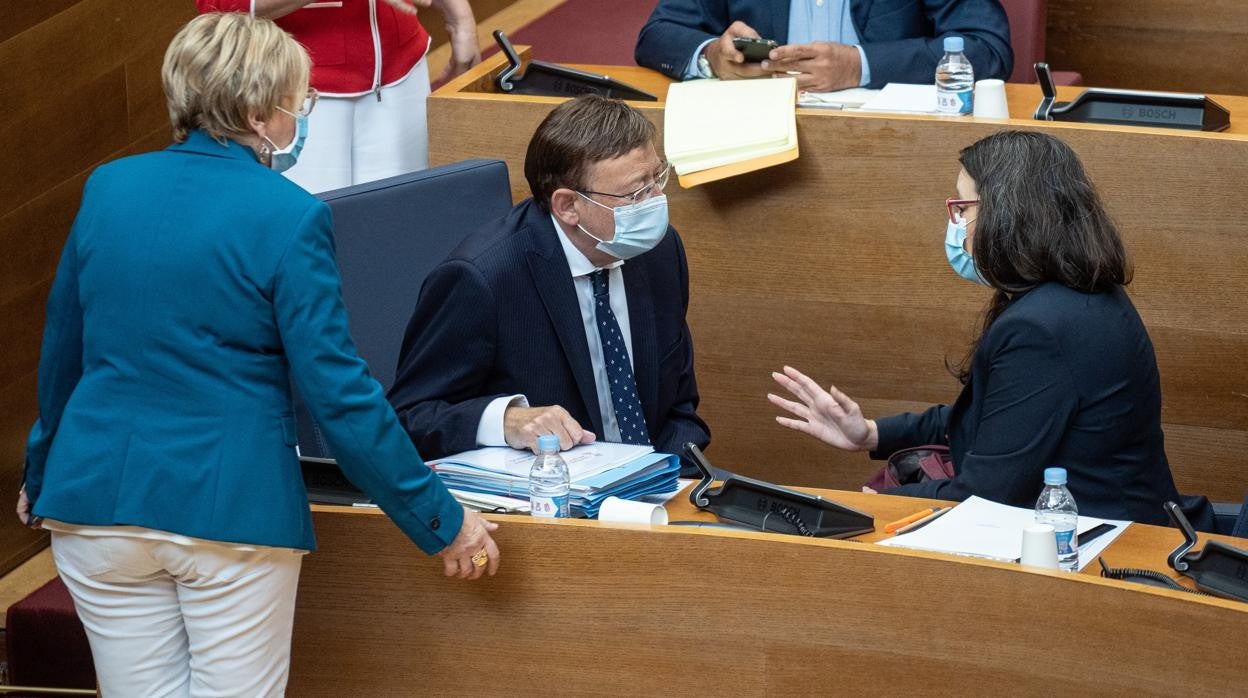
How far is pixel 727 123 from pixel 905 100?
382 mm

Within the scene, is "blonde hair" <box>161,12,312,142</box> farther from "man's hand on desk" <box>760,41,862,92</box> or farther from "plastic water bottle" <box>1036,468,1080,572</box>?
"man's hand on desk" <box>760,41,862,92</box>

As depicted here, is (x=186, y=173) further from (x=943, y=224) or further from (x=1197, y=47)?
(x=1197, y=47)

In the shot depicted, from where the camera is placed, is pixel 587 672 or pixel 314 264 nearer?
pixel 314 264

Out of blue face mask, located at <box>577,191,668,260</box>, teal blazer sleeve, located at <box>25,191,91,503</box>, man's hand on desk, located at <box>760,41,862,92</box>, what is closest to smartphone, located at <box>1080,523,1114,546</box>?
blue face mask, located at <box>577,191,668,260</box>

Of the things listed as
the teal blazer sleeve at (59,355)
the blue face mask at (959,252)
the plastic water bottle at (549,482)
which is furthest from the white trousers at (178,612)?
the blue face mask at (959,252)

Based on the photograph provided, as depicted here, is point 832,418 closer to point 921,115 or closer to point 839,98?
point 921,115

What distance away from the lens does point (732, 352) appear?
3.32 m

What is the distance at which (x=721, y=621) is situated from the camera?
189 cm

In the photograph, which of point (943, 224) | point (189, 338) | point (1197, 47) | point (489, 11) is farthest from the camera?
point (489, 11)

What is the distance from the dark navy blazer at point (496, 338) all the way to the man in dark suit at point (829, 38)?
108cm

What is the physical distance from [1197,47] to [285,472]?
3.88 meters

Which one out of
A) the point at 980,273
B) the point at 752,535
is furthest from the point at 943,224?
the point at 752,535

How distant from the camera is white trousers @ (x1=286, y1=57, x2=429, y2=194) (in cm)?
334

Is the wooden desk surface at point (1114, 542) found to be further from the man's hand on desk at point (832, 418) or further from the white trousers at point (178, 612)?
the white trousers at point (178, 612)
